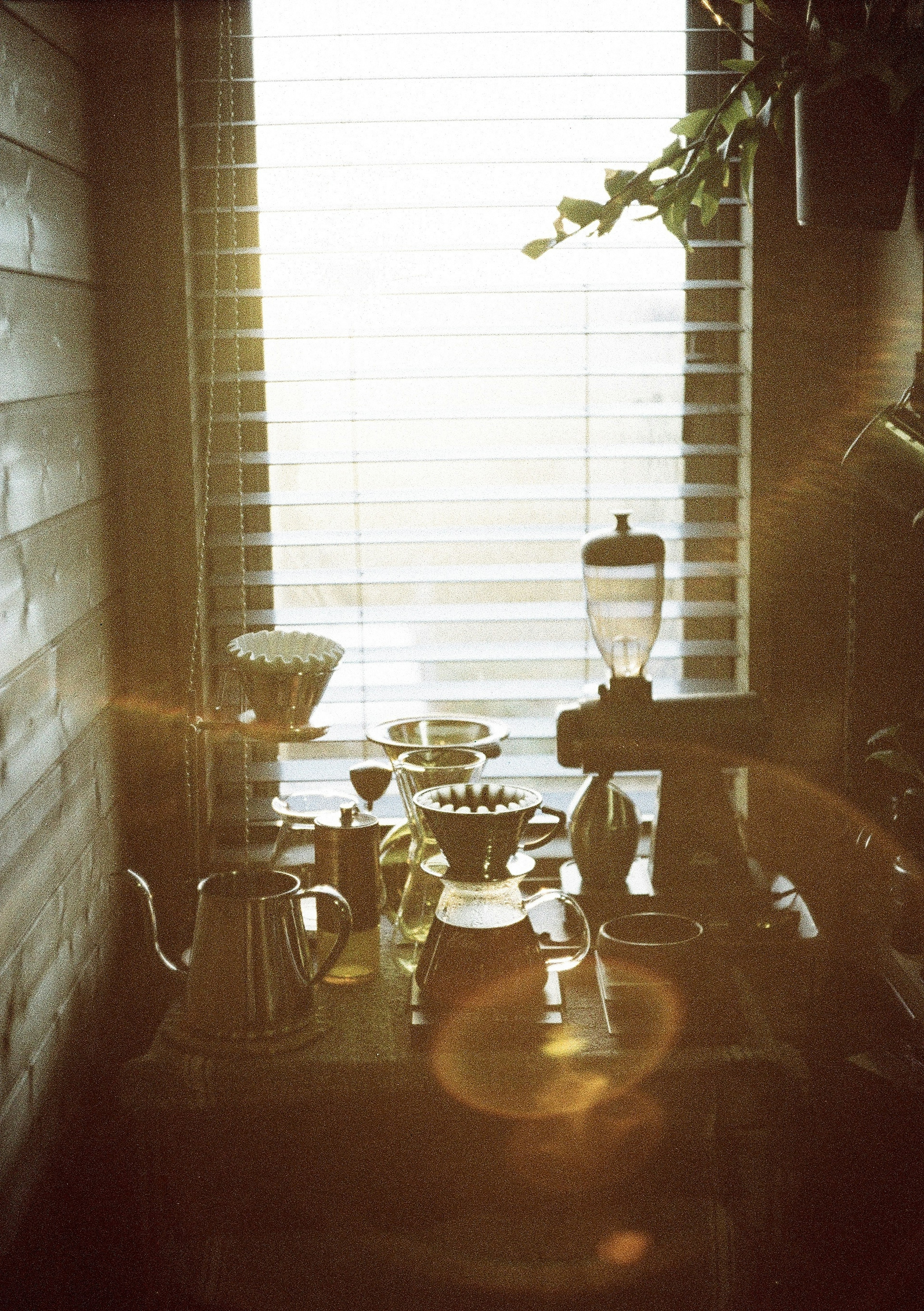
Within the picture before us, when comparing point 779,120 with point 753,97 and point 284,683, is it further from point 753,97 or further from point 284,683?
point 284,683

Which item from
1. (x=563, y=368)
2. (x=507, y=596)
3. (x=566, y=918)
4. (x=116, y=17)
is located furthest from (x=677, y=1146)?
(x=116, y=17)

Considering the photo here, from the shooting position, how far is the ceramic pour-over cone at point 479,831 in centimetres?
157

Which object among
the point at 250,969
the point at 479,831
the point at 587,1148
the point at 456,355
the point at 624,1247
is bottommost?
the point at 624,1247

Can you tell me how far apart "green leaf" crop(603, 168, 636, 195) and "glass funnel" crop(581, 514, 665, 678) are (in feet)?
1.41

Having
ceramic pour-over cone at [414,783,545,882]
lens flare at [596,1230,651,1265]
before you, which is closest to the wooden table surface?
lens flare at [596,1230,651,1265]

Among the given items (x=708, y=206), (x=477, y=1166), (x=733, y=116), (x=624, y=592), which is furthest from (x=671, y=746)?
(x=733, y=116)

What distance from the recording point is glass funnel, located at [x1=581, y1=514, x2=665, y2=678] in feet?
6.19

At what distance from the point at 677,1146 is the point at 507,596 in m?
0.96

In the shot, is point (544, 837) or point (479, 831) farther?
point (544, 837)

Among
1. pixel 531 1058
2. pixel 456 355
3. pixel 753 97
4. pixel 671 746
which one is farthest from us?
pixel 456 355

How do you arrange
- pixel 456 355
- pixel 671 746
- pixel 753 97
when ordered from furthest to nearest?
1. pixel 456 355
2. pixel 671 746
3. pixel 753 97

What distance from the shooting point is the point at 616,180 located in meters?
1.73

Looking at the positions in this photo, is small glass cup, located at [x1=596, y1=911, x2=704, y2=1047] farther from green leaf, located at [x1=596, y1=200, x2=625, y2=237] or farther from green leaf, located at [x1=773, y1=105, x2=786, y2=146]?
green leaf, located at [x1=773, y1=105, x2=786, y2=146]

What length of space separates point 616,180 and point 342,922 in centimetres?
100
